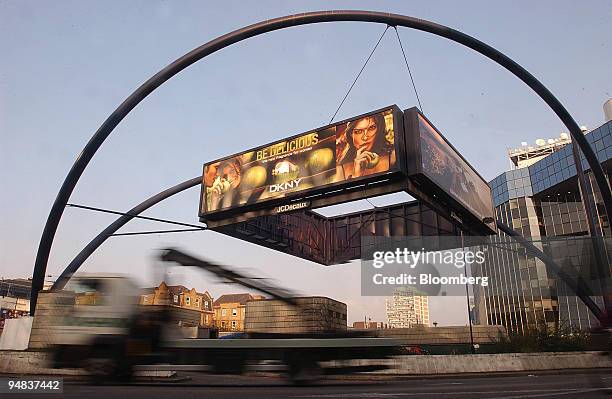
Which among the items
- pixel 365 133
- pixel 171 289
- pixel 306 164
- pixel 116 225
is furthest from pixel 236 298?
pixel 116 225

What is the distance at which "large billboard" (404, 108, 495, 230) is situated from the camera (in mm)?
19922

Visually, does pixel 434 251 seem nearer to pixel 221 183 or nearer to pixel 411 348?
pixel 411 348

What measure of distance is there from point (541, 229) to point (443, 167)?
61262 mm

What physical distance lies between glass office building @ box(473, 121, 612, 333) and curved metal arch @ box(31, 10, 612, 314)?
4155 cm

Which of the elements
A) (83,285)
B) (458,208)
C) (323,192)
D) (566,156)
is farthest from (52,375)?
(566,156)

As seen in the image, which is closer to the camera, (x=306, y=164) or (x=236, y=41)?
(x=306, y=164)

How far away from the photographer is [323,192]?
2164cm

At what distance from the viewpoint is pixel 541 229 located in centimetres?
7306

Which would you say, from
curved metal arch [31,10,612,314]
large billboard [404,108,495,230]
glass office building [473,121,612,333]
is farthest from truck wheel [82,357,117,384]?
glass office building [473,121,612,333]

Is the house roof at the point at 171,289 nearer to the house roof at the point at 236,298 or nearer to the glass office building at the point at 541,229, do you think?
the house roof at the point at 236,298

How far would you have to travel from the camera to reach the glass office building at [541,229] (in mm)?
62781

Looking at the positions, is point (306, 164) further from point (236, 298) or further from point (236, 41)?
point (236, 298)

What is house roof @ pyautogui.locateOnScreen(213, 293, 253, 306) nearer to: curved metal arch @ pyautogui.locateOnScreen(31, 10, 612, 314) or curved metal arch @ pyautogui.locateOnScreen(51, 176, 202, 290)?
curved metal arch @ pyautogui.locateOnScreen(31, 10, 612, 314)

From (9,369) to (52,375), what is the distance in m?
2.94
